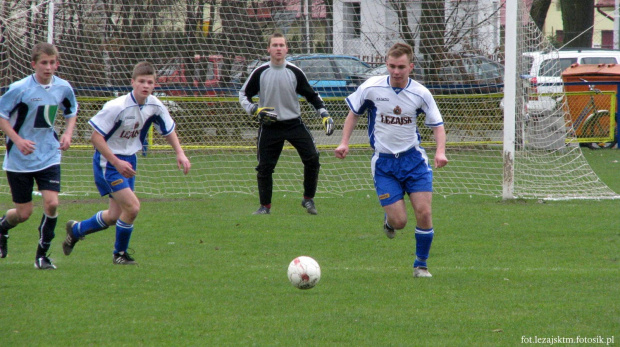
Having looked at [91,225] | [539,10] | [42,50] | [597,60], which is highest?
[539,10]

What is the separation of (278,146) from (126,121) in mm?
3115

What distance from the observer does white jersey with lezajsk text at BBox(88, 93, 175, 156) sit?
6176mm

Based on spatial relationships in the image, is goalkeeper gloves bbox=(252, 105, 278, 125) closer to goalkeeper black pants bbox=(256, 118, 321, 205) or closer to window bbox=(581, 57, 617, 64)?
goalkeeper black pants bbox=(256, 118, 321, 205)

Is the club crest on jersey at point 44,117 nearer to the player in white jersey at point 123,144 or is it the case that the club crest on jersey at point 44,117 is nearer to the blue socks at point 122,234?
the player in white jersey at point 123,144

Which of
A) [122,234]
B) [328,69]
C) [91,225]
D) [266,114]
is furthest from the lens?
[328,69]

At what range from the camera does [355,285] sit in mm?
5637

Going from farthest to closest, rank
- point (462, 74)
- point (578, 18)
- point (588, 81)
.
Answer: point (578, 18)
point (588, 81)
point (462, 74)

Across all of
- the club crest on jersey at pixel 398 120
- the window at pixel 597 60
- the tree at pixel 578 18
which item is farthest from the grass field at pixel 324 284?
the tree at pixel 578 18

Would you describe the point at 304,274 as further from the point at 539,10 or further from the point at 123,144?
the point at 539,10

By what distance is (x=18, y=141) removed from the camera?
5.91 m

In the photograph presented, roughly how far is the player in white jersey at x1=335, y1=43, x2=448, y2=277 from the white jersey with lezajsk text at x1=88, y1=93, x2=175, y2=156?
1.55 meters

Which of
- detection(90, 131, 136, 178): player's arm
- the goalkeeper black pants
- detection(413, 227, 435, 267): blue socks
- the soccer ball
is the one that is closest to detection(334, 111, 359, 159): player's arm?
detection(413, 227, 435, 267): blue socks

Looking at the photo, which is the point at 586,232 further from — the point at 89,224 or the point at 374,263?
the point at 89,224

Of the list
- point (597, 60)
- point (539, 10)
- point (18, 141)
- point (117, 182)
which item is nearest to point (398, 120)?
point (117, 182)
